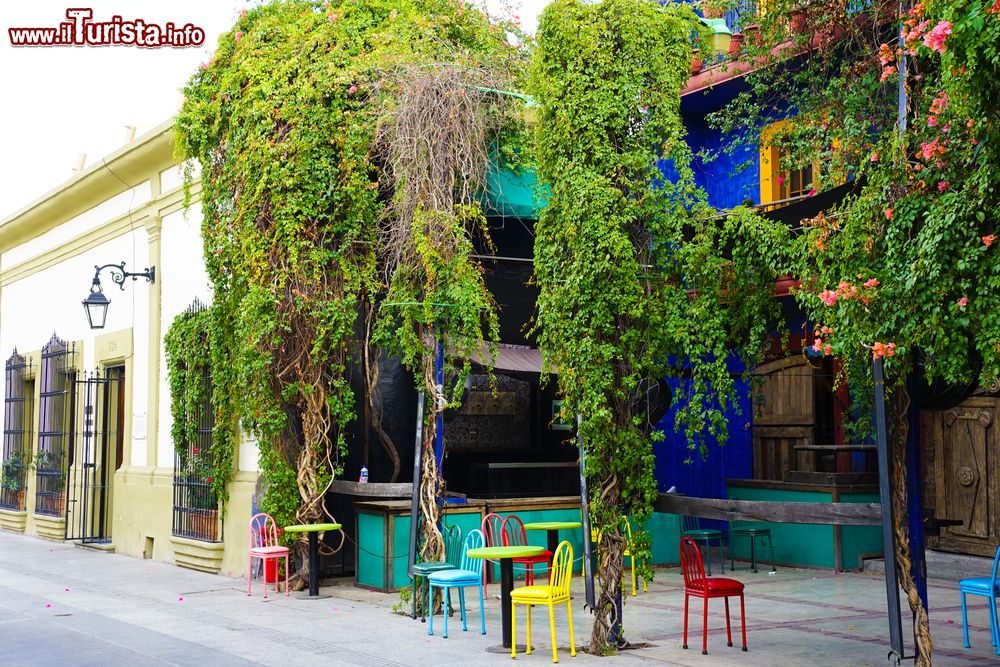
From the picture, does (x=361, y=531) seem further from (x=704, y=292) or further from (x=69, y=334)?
(x=69, y=334)

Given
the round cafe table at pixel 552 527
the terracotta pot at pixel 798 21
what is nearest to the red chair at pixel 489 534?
the round cafe table at pixel 552 527

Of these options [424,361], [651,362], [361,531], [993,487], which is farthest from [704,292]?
[993,487]

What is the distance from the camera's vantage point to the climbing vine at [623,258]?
332 inches

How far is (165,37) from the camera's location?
1456cm

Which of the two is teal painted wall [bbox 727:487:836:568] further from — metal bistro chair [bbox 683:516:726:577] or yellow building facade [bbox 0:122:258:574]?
yellow building facade [bbox 0:122:258:574]

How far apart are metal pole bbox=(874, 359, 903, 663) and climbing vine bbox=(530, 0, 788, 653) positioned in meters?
1.29

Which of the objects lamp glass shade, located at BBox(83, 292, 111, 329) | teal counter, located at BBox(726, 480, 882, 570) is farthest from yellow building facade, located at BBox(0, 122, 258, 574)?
teal counter, located at BBox(726, 480, 882, 570)

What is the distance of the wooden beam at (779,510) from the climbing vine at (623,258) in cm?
29

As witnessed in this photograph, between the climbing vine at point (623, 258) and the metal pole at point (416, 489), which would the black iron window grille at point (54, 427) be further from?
the climbing vine at point (623, 258)

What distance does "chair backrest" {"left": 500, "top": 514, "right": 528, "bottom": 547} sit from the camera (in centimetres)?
1102

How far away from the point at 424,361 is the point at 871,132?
5.31m

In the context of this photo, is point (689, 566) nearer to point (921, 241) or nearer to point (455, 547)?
point (455, 547)

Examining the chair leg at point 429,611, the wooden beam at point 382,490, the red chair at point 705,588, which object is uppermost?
the wooden beam at point 382,490

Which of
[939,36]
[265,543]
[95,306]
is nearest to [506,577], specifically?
[265,543]
